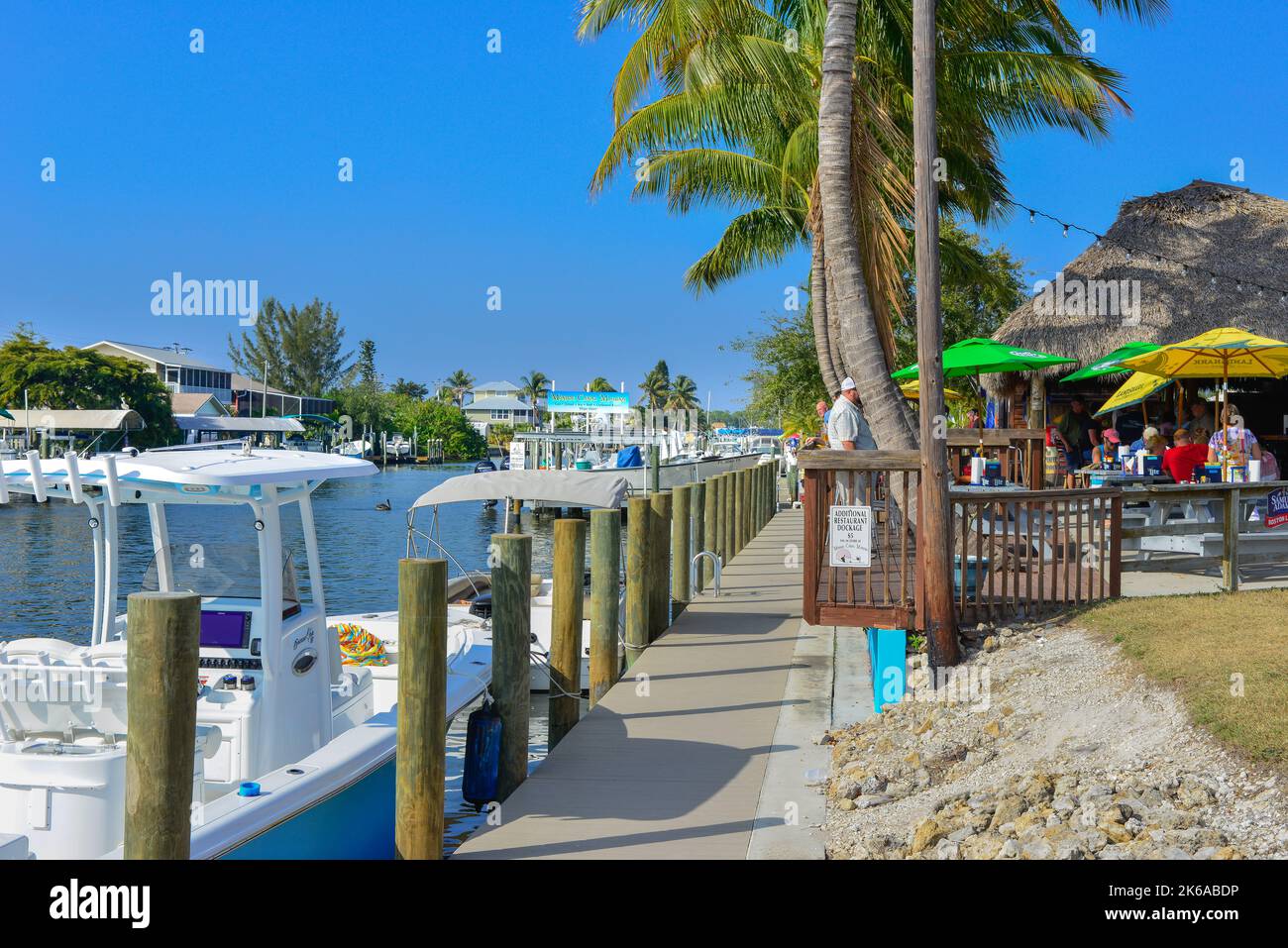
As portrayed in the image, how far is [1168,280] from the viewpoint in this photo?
1980 centimetres

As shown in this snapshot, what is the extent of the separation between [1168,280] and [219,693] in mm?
18121

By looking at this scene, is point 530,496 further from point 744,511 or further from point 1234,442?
point 1234,442

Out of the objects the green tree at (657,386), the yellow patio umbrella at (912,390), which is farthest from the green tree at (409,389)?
the yellow patio umbrella at (912,390)

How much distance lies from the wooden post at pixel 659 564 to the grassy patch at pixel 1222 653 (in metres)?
4.58

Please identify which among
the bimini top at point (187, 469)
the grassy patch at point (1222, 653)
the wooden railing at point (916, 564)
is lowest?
the grassy patch at point (1222, 653)

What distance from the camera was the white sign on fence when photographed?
26.3 ft

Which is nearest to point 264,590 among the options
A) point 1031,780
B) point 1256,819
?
point 1031,780

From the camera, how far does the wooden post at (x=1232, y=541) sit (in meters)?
9.66

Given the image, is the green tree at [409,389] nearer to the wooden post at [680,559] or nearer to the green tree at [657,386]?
the green tree at [657,386]

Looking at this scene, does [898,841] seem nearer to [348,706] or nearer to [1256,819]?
[1256,819]

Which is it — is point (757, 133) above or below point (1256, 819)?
above

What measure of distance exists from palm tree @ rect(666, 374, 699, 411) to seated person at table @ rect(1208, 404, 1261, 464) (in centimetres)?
14399
